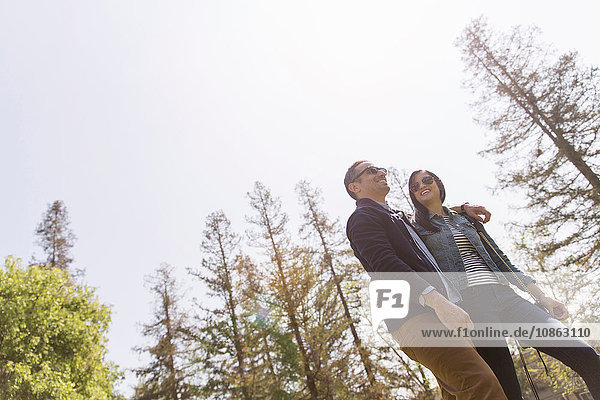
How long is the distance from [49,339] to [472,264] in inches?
422

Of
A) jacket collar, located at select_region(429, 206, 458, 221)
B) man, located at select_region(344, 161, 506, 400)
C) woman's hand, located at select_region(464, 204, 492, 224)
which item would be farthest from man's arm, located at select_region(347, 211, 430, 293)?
woman's hand, located at select_region(464, 204, 492, 224)

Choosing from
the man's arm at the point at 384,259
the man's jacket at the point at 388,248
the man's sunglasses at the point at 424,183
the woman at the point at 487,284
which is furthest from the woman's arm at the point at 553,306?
the man's sunglasses at the point at 424,183

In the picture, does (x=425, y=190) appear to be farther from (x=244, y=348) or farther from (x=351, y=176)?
(x=244, y=348)

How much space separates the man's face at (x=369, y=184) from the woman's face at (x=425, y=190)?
293mm

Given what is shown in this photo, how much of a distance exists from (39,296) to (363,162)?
10206 mm

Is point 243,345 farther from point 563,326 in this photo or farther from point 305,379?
point 563,326

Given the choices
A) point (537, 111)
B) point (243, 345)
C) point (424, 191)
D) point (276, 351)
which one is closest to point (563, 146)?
point (537, 111)

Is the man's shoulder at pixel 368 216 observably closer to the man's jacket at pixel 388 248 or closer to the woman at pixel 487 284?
the man's jacket at pixel 388 248

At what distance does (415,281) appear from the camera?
1.77 m

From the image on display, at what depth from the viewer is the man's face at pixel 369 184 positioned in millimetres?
2416

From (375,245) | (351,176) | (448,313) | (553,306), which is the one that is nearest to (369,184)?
(351,176)

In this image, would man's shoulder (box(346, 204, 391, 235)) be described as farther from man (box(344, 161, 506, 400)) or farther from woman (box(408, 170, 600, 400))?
woman (box(408, 170, 600, 400))

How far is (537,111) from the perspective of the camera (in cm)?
1088

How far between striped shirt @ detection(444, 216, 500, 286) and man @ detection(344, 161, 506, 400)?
19cm
